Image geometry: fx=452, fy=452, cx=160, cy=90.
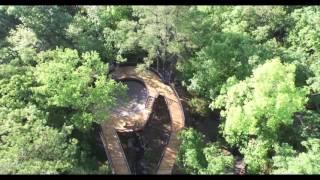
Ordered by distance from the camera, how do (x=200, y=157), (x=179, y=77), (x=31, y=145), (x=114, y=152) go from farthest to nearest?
1. (x=179, y=77)
2. (x=114, y=152)
3. (x=200, y=157)
4. (x=31, y=145)

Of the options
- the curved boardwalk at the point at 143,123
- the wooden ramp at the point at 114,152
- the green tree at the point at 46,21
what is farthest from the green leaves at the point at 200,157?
the green tree at the point at 46,21

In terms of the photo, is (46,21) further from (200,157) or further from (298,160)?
(298,160)

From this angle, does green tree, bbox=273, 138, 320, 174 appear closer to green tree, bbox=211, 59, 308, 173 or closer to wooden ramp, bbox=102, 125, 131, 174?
green tree, bbox=211, 59, 308, 173

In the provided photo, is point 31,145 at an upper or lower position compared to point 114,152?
upper

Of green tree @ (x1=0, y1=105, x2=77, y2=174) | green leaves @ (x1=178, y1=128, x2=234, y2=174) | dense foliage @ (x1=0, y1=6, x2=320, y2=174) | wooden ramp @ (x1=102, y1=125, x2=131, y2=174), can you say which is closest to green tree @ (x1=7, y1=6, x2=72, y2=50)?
dense foliage @ (x1=0, y1=6, x2=320, y2=174)

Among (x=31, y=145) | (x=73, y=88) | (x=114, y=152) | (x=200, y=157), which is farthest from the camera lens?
(x=114, y=152)

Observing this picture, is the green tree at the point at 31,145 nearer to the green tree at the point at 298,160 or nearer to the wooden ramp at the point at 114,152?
the wooden ramp at the point at 114,152

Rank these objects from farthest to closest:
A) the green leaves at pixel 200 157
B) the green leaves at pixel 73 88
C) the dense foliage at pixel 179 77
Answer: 1. the green leaves at pixel 73 88
2. the green leaves at pixel 200 157
3. the dense foliage at pixel 179 77

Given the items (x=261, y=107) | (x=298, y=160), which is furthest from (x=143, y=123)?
(x=298, y=160)

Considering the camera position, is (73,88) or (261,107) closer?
(261,107)
